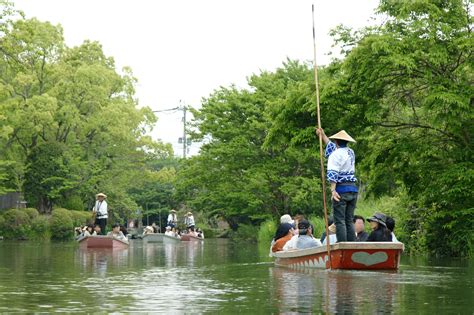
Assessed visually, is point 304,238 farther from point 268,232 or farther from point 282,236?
point 268,232

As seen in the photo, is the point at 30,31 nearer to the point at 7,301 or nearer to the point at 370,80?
the point at 370,80

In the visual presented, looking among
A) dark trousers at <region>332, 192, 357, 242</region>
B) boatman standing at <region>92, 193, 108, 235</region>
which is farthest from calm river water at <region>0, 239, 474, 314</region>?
boatman standing at <region>92, 193, 108, 235</region>

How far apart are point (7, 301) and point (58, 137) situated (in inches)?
2065

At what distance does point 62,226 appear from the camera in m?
55.8

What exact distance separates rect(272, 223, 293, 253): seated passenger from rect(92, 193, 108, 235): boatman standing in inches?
522

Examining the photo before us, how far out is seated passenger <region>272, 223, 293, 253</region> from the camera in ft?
69.7

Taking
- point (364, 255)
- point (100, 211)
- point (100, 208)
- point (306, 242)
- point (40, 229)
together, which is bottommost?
point (364, 255)

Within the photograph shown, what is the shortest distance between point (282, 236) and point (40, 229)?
36.6 metres

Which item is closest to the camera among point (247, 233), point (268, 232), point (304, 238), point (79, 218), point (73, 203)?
point (304, 238)

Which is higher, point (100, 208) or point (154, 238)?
point (100, 208)

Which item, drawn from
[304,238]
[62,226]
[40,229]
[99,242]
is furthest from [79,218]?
[304,238]

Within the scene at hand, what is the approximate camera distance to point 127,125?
2527 inches

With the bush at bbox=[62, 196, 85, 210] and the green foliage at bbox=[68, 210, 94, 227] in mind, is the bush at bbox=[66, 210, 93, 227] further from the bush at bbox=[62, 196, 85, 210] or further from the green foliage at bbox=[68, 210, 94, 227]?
the bush at bbox=[62, 196, 85, 210]

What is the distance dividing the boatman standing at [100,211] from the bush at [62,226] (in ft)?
66.1
